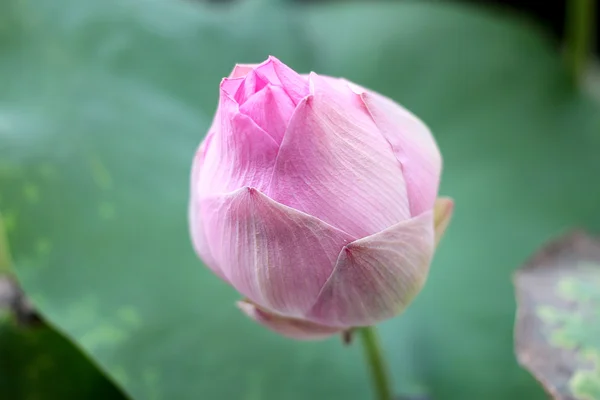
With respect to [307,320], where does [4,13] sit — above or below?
above

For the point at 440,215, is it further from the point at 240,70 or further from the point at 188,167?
the point at 188,167

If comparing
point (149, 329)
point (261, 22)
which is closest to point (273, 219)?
point (149, 329)

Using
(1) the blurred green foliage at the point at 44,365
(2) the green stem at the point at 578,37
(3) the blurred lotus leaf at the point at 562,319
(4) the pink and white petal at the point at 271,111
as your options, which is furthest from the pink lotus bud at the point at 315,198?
(2) the green stem at the point at 578,37

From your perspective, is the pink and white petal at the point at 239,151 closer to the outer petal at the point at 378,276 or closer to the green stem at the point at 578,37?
the outer petal at the point at 378,276

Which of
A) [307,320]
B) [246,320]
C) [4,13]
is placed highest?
[4,13]

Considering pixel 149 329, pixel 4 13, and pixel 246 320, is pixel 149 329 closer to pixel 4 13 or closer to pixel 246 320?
pixel 246 320

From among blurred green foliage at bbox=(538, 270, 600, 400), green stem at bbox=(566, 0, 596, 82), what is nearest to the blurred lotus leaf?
blurred green foliage at bbox=(538, 270, 600, 400)
